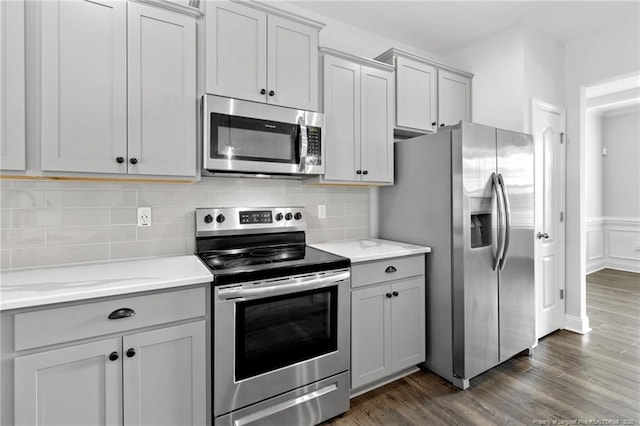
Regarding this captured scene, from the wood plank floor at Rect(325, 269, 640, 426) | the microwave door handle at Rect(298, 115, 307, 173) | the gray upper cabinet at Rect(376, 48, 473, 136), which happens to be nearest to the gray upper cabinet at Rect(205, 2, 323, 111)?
the microwave door handle at Rect(298, 115, 307, 173)

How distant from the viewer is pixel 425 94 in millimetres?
2912

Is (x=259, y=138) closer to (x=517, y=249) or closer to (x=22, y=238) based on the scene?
(x=22, y=238)

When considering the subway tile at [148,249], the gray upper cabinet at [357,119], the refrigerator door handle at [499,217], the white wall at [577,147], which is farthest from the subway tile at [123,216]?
the white wall at [577,147]

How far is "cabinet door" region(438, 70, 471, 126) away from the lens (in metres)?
3.03

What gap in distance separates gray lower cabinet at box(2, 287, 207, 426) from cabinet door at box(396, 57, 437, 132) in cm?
221

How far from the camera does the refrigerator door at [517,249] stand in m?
2.49

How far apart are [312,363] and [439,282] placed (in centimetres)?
113

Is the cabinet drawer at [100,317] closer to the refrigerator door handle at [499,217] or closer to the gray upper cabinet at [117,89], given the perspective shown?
the gray upper cabinet at [117,89]

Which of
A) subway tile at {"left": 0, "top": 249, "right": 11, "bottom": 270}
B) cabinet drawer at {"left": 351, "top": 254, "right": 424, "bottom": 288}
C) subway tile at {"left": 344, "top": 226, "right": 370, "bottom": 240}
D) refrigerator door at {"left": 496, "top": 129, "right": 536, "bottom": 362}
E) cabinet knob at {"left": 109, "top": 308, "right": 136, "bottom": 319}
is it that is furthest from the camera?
subway tile at {"left": 344, "top": 226, "right": 370, "bottom": 240}

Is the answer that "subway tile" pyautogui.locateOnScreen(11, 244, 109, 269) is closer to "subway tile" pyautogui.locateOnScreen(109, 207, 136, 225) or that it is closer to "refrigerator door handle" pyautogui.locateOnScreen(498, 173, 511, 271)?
"subway tile" pyautogui.locateOnScreen(109, 207, 136, 225)

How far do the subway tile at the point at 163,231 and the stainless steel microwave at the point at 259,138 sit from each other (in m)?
0.50

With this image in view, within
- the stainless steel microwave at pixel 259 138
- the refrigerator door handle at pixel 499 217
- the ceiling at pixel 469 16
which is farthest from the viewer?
the ceiling at pixel 469 16

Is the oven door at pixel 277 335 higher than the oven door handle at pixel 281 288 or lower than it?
lower

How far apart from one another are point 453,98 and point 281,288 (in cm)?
253
